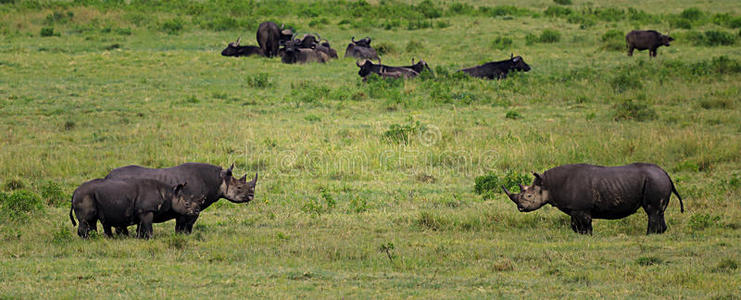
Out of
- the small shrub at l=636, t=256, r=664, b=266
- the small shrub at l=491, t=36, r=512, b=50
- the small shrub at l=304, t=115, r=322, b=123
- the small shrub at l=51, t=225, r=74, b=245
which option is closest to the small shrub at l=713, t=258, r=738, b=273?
the small shrub at l=636, t=256, r=664, b=266

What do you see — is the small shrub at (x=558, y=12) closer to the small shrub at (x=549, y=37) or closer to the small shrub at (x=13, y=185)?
the small shrub at (x=549, y=37)

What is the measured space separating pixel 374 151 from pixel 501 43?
15554 mm

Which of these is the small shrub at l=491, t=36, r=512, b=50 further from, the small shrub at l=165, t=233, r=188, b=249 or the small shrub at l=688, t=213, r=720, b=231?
the small shrub at l=165, t=233, r=188, b=249

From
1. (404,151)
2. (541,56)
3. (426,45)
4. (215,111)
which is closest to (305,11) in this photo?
(426,45)

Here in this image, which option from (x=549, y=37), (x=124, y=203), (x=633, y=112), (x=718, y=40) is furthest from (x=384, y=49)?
(x=124, y=203)

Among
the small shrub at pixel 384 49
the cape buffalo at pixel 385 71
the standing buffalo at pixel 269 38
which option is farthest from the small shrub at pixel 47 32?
the cape buffalo at pixel 385 71

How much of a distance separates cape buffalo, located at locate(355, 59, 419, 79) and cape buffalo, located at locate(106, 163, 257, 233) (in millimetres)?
13191

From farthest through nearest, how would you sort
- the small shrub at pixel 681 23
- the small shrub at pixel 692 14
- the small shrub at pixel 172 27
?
the small shrub at pixel 692 14, the small shrub at pixel 172 27, the small shrub at pixel 681 23

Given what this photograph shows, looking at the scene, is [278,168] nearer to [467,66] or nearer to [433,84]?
[433,84]

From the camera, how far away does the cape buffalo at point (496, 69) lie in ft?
76.9

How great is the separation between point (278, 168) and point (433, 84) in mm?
8423

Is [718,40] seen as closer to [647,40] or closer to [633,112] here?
[647,40]

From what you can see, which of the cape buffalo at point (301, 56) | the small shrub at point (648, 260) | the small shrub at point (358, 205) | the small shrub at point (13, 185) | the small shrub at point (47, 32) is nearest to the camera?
the small shrub at point (648, 260)

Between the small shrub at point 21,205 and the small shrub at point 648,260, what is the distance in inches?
284
